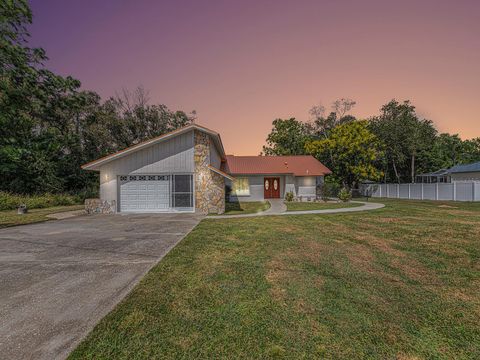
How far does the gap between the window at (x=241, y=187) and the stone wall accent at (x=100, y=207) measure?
1122 cm

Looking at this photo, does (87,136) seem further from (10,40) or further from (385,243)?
(385,243)

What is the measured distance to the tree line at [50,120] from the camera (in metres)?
12.3

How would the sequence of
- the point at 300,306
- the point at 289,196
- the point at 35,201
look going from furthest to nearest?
the point at 289,196, the point at 35,201, the point at 300,306

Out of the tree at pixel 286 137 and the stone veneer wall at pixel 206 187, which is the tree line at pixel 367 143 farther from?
the stone veneer wall at pixel 206 187

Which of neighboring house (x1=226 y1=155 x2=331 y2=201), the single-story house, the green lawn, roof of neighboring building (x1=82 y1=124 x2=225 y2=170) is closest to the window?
neighboring house (x1=226 y1=155 x2=331 y2=201)

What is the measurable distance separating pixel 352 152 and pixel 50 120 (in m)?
34.2

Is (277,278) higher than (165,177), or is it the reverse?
(165,177)

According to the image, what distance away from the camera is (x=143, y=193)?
14.4 meters

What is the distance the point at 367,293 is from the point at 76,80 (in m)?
17.8

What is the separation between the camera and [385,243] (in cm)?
695

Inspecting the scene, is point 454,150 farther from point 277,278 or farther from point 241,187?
point 277,278

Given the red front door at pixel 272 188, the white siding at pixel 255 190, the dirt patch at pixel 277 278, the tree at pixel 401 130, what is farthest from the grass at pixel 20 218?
the tree at pixel 401 130

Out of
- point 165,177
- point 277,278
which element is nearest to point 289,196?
point 165,177

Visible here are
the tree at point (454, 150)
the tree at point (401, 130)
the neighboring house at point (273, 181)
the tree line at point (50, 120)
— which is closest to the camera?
the tree line at point (50, 120)
